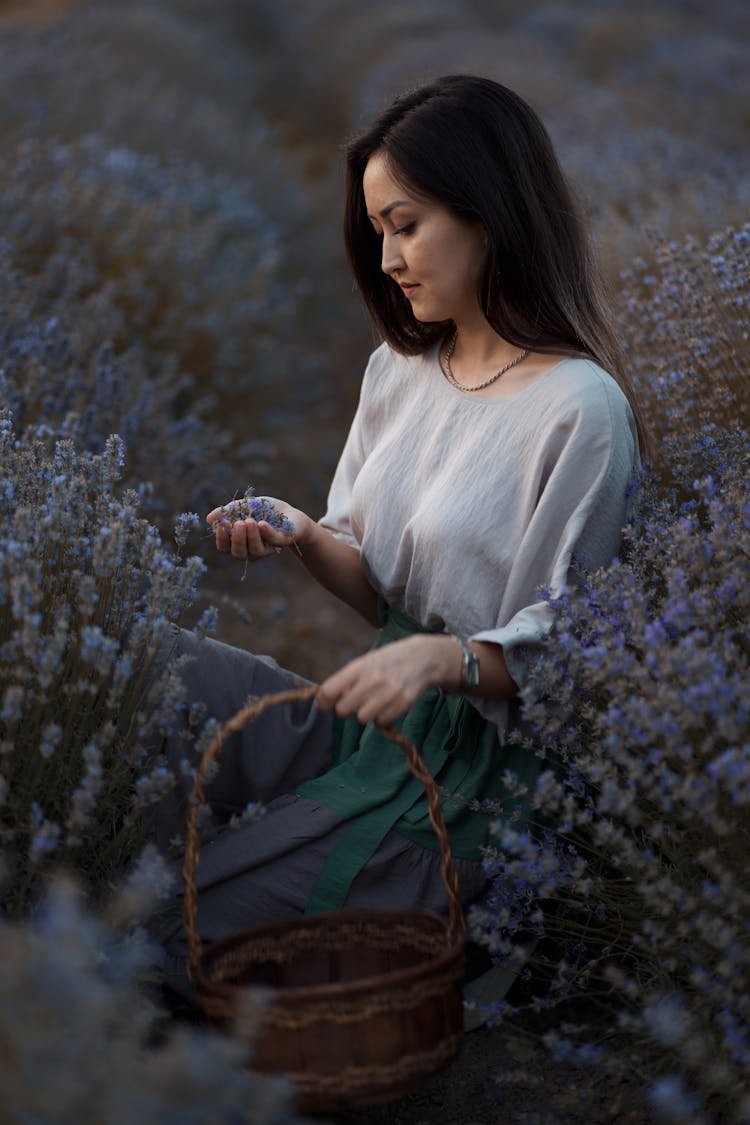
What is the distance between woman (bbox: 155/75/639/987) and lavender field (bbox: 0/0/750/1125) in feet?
0.35

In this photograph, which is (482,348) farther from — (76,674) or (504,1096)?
(504,1096)

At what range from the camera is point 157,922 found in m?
1.89

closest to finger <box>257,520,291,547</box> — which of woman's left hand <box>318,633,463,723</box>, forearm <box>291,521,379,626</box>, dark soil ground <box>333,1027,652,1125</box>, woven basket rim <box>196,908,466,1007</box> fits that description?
forearm <box>291,521,379,626</box>

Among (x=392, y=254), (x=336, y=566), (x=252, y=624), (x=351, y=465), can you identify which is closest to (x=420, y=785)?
(x=336, y=566)

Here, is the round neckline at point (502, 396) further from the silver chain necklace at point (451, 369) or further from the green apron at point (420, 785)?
the green apron at point (420, 785)

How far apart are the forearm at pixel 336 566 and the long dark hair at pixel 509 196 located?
49 cm

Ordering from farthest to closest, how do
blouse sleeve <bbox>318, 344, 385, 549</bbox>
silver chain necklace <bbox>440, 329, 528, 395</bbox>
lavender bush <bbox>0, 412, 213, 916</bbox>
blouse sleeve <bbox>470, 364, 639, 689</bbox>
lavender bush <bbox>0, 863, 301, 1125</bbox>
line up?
blouse sleeve <bbox>318, 344, 385, 549</bbox>, silver chain necklace <bbox>440, 329, 528, 395</bbox>, blouse sleeve <bbox>470, 364, 639, 689</bbox>, lavender bush <bbox>0, 412, 213, 916</bbox>, lavender bush <bbox>0, 863, 301, 1125</bbox>

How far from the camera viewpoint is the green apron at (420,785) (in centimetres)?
197

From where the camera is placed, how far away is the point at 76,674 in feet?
5.68

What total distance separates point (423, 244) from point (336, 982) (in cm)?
117

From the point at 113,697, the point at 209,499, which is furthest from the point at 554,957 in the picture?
the point at 209,499

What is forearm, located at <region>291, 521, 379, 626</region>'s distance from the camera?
2.27 meters

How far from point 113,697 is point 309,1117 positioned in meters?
0.59

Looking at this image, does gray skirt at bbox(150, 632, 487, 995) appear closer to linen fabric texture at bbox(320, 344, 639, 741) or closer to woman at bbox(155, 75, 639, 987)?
woman at bbox(155, 75, 639, 987)
